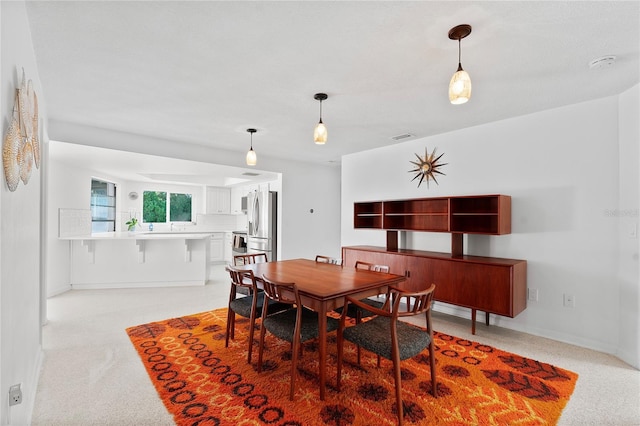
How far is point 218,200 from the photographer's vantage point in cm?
884

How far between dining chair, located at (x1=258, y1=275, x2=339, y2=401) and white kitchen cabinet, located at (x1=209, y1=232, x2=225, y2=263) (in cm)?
621

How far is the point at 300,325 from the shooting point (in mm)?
2303

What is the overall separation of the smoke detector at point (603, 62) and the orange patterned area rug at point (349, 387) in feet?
8.00

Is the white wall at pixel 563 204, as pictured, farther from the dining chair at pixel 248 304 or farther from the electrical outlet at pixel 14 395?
the electrical outlet at pixel 14 395

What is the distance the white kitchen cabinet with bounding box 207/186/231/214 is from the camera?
28.5 feet

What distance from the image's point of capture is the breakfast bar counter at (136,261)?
17.4 feet

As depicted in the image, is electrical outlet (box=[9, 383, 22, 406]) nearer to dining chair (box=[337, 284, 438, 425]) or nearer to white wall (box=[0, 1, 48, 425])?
white wall (box=[0, 1, 48, 425])

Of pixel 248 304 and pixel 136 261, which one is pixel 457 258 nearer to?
pixel 248 304

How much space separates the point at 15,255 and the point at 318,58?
218cm

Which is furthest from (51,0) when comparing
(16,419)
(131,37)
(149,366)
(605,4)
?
(605,4)

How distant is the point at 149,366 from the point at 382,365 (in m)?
1.97

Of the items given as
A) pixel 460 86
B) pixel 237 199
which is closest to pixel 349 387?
pixel 460 86

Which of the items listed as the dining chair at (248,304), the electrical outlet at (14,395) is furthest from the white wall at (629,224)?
the electrical outlet at (14,395)

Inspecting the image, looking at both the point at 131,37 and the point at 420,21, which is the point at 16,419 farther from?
the point at 420,21
